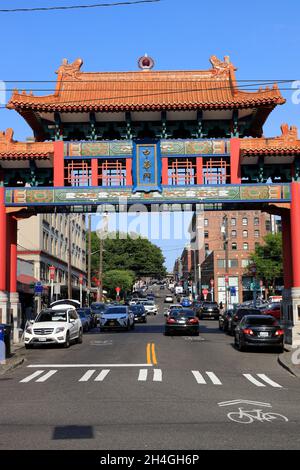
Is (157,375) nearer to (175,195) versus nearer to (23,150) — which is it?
(175,195)

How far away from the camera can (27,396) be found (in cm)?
1259

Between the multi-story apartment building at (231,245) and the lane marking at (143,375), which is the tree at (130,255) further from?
the lane marking at (143,375)

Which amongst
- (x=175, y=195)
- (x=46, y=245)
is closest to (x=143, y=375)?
(x=175, y=195)

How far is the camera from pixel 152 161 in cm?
A: 2550

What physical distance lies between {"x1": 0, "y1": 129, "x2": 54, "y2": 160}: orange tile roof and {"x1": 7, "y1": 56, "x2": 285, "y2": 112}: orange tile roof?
61.9 inches

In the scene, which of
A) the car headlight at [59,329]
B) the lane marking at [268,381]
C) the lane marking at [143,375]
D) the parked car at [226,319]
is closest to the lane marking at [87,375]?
the lane marking at [143,375]

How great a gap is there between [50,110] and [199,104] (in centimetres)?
667

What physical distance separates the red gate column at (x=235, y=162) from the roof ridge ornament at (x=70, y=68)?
9.97 metres

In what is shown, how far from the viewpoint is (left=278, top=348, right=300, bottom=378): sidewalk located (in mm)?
16953

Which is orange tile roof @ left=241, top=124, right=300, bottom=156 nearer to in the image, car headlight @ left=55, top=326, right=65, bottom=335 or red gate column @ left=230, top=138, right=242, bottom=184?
red gate column @ left=230, top=138, right=242, bottom=184

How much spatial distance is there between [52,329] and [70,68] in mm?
14588

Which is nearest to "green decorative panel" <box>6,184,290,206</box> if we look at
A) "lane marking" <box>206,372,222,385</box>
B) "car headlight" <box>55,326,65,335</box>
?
"car headlight" <box>55,326,65,335</box>

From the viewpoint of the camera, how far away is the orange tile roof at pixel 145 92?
2553cm
